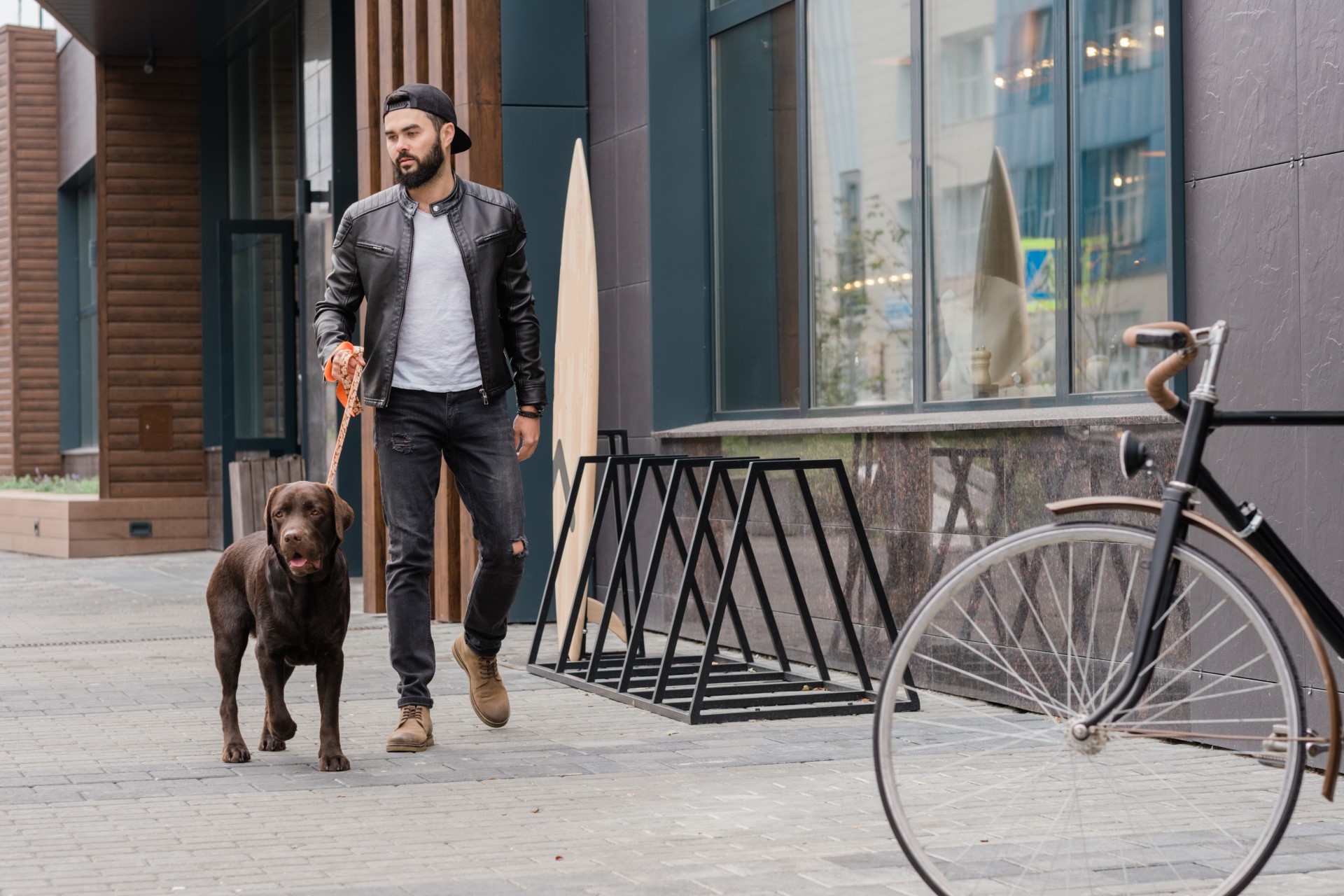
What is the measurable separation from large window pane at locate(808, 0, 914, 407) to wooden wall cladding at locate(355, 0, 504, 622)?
215 cm

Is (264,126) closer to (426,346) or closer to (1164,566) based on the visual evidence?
(426,346)

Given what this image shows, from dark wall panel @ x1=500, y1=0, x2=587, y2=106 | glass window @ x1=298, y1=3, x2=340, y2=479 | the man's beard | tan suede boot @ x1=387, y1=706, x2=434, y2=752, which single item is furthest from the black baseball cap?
glass window @ x1=298, y1=3, x2=340, y2=479

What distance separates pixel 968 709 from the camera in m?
5.96

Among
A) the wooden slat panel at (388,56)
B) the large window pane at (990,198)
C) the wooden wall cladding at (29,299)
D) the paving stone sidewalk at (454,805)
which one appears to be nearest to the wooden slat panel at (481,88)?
the wooden slat panel at (388,56)

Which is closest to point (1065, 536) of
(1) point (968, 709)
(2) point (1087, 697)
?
(2) point (1087, 697)

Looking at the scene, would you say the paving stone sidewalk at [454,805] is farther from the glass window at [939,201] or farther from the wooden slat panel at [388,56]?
the wooden slat panel at [388,56]

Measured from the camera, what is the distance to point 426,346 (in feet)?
18.9

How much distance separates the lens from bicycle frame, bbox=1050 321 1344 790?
124 inches

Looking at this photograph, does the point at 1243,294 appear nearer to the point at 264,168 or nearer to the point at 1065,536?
the point at 1065,536

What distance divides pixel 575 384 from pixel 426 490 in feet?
7.92

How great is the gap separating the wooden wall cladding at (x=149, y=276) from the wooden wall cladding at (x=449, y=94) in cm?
885

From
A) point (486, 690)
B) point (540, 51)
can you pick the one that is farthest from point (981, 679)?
point (540, 51)

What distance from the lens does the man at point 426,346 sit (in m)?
5.72

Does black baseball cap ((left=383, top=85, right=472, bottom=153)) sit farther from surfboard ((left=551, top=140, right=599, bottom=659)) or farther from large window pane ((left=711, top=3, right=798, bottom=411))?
large window pane ((left=711, top=3, right=798, bottom=411))
